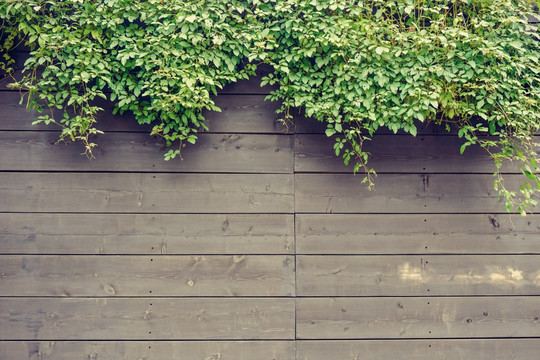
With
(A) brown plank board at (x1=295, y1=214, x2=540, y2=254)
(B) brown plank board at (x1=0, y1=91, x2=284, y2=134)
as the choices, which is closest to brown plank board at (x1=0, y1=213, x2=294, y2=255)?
(A) brown plank board at (x1=295, y1=214, x2=540, y2=254)

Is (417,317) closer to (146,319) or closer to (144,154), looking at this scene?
(146,319)

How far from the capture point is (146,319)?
2201mm

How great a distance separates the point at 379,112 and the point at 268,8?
0.67 metres

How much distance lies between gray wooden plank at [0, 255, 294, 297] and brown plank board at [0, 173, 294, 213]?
0.74 feet

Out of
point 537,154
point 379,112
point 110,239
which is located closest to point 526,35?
point 537,154

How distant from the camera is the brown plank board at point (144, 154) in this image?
2232mm

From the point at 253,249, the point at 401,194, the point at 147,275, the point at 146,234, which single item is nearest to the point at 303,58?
the point at 401,194

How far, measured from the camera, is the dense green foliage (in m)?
2.07

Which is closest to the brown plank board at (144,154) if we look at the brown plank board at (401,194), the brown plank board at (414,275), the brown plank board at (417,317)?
the brown plank board at (401,194)

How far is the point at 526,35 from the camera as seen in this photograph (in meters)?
2.21

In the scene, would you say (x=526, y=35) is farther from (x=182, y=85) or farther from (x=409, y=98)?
(x=182, y=85)

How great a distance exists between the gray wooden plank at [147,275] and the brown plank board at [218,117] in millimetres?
596

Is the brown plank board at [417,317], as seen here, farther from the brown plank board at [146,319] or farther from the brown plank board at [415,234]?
the brown plank board at [415,234]

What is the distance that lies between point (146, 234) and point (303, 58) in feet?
3.52
